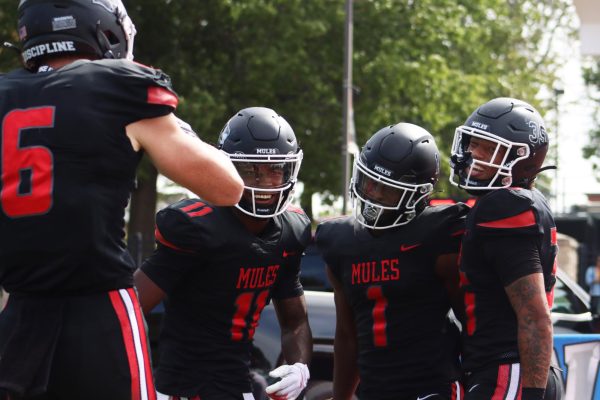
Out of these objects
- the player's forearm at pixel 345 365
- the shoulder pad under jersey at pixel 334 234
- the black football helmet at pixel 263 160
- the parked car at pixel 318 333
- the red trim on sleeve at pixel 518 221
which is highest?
the black football helmet at pixel 263 160

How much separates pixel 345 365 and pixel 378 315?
1.33ft

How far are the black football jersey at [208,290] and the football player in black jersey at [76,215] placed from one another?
1.27 m

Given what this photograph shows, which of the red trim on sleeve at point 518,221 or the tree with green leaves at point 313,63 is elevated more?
the red trim on sleeve at point 518,221

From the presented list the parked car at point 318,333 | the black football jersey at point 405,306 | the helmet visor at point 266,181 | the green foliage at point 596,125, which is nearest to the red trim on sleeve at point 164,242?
the helmet visor at point 266,181

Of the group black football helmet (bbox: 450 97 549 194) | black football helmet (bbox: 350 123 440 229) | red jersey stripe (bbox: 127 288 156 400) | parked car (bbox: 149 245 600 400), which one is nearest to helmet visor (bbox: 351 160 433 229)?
black football helmet (bbox: 350 123 440 229)

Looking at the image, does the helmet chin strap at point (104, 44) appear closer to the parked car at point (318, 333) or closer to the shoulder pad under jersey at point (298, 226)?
the shoulder pad under jersey at point (298, 226)

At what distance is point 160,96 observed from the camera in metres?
2.88

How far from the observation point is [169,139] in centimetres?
289

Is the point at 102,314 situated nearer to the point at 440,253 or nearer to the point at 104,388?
the point at 104,388

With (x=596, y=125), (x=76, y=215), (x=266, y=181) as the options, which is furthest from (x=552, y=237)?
(x=596, y=125)

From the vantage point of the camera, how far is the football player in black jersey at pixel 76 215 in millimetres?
2807

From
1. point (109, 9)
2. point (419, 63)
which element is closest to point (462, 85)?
point (419, 63)

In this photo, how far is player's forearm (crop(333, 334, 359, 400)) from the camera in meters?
4.61

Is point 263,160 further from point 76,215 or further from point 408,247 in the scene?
point 76,215
